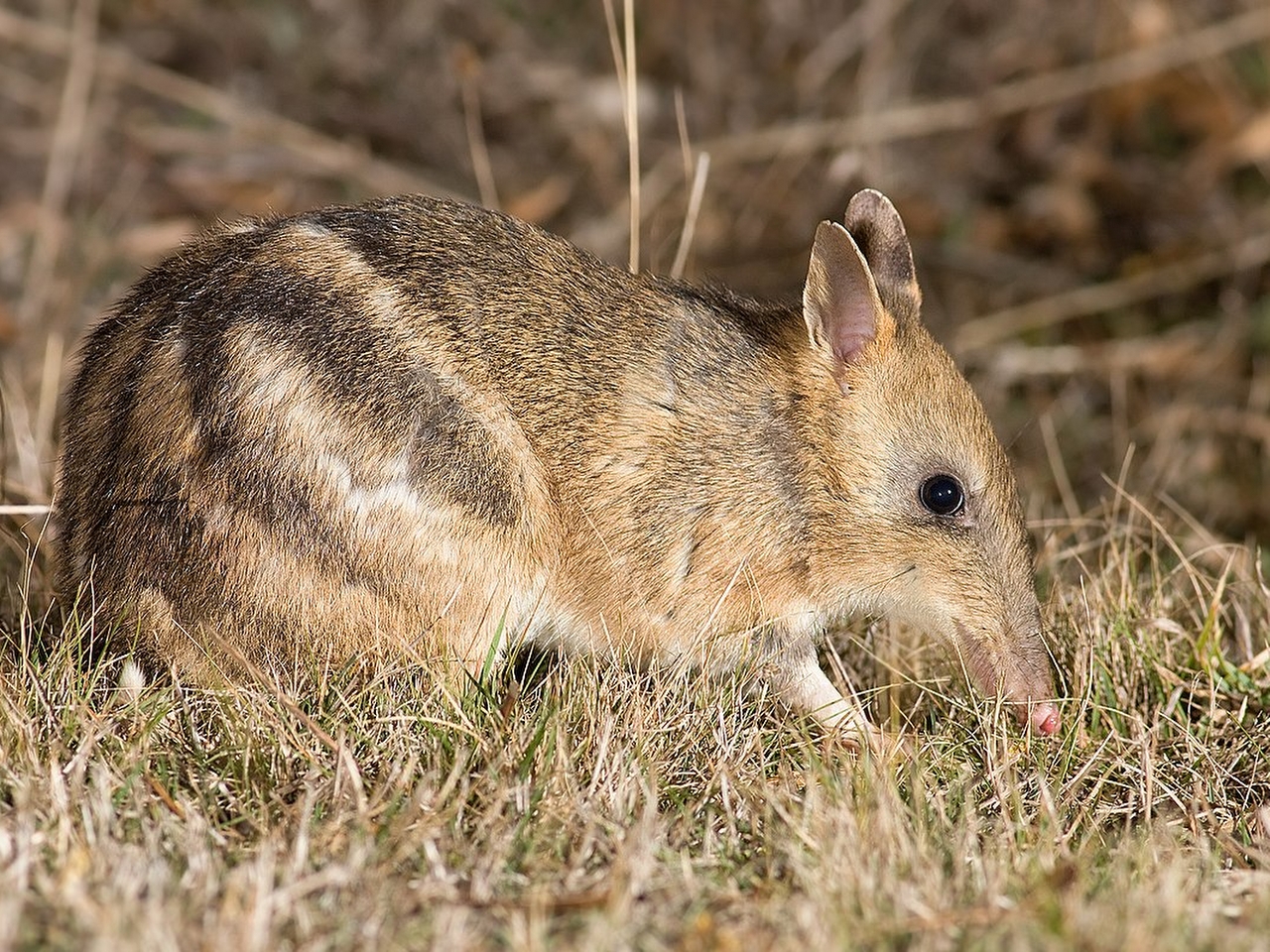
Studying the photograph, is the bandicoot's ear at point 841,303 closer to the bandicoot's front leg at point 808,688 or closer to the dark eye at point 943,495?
the dark eye at point 943,495

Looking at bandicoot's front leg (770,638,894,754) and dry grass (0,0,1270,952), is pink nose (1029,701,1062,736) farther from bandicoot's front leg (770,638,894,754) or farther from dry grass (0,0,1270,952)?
bandicoot's front leg (770,638,894,754)

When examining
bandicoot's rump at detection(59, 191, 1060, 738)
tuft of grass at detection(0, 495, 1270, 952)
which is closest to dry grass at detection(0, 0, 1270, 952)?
tuft of grass at detection(0, 495, 1270, 952)

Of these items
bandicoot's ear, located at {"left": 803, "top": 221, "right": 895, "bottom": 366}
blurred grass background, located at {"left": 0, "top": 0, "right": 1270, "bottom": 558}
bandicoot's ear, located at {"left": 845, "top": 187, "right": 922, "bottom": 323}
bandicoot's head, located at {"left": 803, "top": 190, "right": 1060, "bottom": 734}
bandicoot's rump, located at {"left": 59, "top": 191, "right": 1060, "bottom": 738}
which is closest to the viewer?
bandicoot's rump, located at {"left": 59, "top": 191, "right": 1060, "bottom": 738}

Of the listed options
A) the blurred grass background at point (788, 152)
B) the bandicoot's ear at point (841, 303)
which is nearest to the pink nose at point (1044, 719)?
the bandicoot's ear at point (841, 303)

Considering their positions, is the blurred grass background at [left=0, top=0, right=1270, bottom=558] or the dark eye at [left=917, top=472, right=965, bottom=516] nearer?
the dark eye at [left=917, top=472, right=965, bottom=516]

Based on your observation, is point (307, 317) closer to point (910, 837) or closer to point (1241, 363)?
point (910, 837)

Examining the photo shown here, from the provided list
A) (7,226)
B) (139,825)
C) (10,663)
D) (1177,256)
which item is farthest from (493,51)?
(139,825)

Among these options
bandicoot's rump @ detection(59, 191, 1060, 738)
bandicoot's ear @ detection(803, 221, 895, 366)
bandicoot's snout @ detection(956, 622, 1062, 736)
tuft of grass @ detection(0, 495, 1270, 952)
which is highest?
bandicoot's ear @ detection(803, 221, 895, 366)

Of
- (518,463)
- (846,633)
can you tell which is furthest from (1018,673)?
(518,463)
